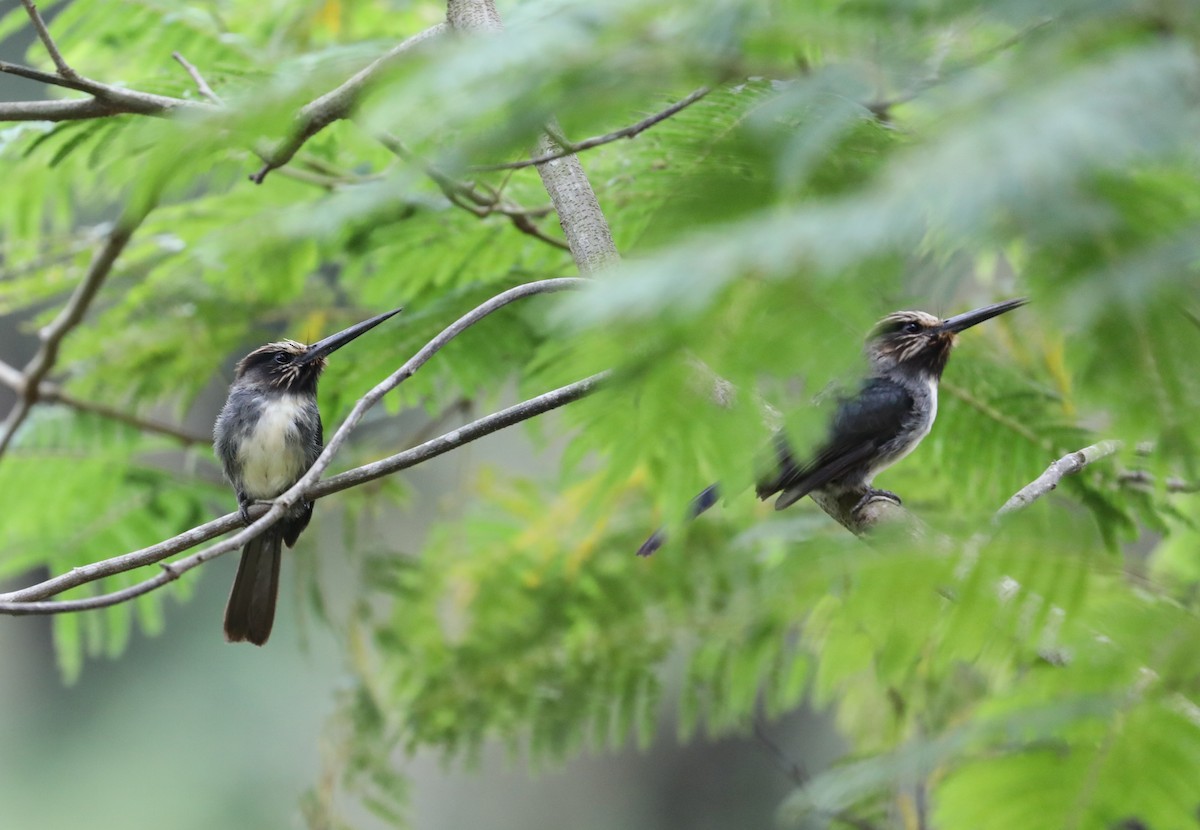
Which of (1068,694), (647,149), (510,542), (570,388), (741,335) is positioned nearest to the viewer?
(741,335)

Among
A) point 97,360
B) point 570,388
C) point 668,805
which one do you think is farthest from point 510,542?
point 668,805

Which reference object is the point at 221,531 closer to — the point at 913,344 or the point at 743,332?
the point at 743,332

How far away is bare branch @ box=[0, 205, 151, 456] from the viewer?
3574mm

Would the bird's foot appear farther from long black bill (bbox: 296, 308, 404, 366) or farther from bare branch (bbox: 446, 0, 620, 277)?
long black bill (bbox: 296, 308, 404, 366)

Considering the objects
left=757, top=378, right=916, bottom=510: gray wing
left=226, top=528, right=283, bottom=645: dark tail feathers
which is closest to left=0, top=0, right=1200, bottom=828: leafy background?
left=757, top=378, right=916, bottom=510: gray wing

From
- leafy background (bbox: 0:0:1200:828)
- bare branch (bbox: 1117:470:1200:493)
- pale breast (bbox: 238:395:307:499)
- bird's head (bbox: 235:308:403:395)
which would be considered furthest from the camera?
bird's head (bbox: 235:308:403:395)

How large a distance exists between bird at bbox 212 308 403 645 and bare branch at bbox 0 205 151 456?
72 cm

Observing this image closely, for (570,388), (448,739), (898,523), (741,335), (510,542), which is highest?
(741,335)

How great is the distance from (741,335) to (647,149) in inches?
73.9

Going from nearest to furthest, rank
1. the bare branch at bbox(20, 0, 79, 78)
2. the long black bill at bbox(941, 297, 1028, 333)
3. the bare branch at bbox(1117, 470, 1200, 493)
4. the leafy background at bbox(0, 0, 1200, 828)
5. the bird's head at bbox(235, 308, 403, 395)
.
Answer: the leafy background at bbox(0, 0, 1200, 828), the bare branch at bbox(20, 0, 79, 78), the bare branch at bbox(1117, 470, 1200, 493), the long black bill at bbox(941, 297, 1028, 333), the bird's head at bbox(235, 308, 403, 395)

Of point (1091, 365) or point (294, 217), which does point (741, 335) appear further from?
point (294, 217)

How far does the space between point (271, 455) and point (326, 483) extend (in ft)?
7.02

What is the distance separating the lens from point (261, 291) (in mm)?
4465

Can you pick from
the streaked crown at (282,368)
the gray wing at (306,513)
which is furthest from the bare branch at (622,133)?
the streaked crown at (282,368)
